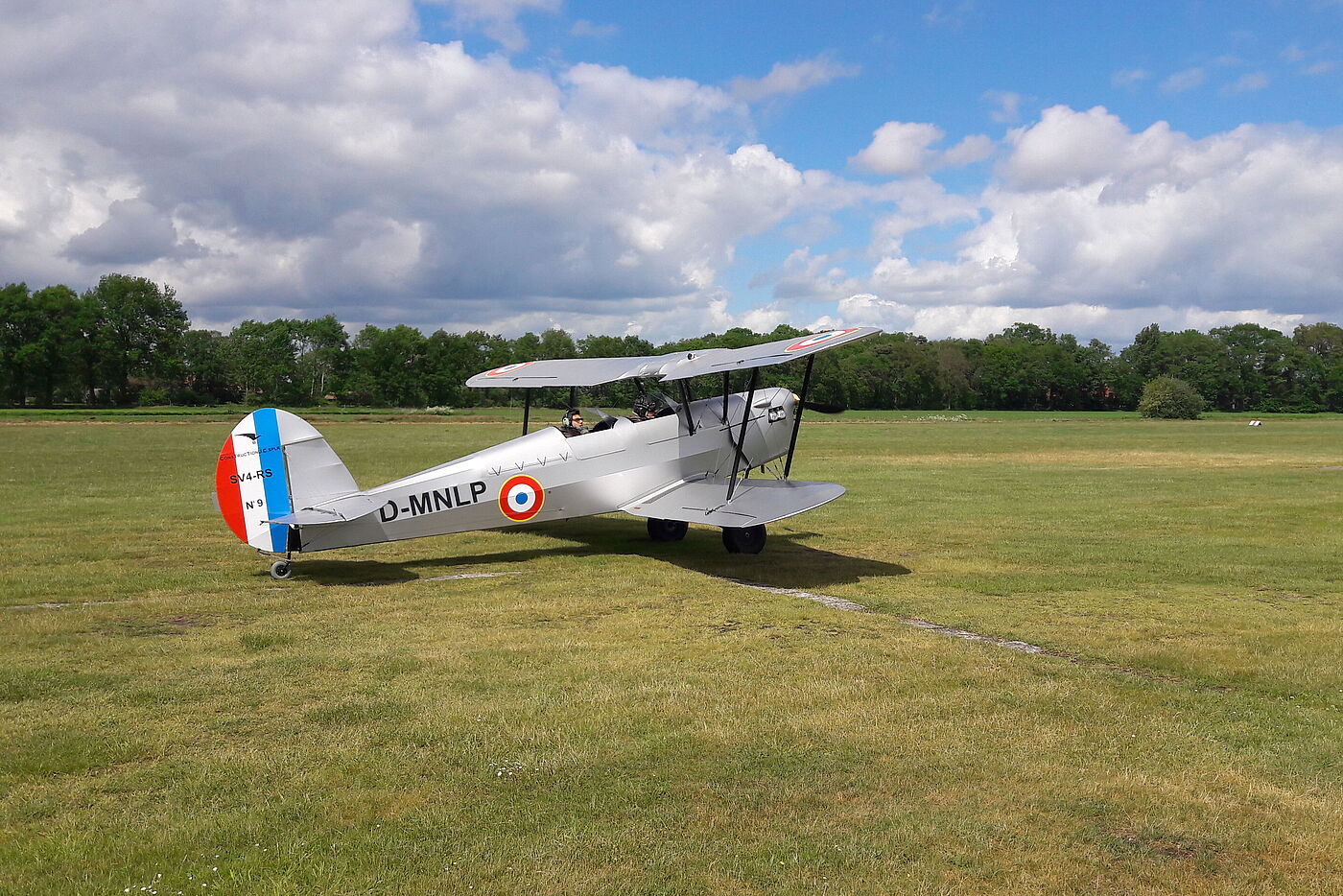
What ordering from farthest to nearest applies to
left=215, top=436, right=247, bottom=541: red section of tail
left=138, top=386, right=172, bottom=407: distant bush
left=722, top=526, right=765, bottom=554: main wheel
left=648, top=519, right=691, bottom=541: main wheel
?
left=138, top=386, right=172, bottom=407: distant bush
left=648, top=519, right=691, bottom=541: main wheel
left=722, top=526, right=765, bottom=554: main wheel
left=215, top=436, right=247, bottom=541: red section of tail

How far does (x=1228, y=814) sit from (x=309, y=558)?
384 inches

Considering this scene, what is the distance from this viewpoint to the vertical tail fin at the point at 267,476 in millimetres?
9453

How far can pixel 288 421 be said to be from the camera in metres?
9.68

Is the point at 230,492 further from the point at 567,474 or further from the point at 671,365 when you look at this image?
the point at 671,365

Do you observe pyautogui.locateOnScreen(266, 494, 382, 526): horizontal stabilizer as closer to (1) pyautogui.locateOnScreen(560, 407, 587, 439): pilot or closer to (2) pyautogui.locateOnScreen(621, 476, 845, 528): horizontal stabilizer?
(1) pyautogui.locateOnScreen(560, 407, 587, 439): pilot

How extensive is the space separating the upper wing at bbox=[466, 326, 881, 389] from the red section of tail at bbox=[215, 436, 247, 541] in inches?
156

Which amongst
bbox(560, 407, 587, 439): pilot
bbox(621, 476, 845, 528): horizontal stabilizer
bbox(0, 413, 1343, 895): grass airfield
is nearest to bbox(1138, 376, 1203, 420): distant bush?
bbox(0, 413, 1343, 895): grass airfield

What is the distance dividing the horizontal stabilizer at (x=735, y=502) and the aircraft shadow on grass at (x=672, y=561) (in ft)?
2.32

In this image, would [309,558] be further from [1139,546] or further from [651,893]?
[1139,546]

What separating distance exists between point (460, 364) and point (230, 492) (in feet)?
300

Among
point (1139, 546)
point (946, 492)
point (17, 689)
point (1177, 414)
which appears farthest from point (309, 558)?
point (1177, 414)

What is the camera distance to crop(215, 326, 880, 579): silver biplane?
31.4ft

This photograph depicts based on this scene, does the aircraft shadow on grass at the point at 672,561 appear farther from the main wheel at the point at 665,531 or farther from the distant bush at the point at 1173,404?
the distant bush at the point at 1173,404

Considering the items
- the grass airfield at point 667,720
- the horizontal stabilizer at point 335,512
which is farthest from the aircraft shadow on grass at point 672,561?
the horizontal stabilizer at point 335,512
